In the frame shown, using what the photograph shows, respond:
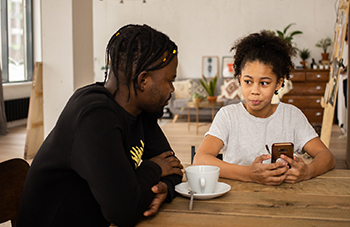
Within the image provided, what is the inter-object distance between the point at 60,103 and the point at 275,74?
2488 mm

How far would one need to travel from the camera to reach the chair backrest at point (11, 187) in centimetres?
98

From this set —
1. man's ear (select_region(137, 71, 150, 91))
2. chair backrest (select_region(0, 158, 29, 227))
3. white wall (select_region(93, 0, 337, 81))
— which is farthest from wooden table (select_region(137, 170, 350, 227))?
white wall (select_region(93, 0, 337, 81))

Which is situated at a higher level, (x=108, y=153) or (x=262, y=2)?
(x=262, y=2)

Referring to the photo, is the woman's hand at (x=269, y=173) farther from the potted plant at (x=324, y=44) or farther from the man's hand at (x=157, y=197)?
the potted plant at (x=324, y=44)

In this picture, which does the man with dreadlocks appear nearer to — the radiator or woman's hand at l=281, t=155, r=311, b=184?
woman's hand at l=281, t=155, r=311, b=184

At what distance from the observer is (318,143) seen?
1.47 metres

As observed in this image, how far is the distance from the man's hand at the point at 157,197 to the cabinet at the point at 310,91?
20.7 ft

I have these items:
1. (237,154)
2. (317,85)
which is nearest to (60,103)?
(237,154)

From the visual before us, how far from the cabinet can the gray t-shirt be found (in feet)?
18.2

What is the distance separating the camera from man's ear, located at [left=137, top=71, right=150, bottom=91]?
95 cm

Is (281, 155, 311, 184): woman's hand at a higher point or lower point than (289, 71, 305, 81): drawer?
lower

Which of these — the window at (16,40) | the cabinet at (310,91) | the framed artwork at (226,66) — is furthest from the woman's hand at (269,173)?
the framed artwork at (226,66)

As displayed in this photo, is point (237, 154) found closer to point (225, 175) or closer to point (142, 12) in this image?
point (225, 175)

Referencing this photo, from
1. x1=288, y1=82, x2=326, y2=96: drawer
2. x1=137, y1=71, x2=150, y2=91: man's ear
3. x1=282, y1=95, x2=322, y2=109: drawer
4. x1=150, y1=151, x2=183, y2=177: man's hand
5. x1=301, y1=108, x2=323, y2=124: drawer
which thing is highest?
x1=137, y1=71, x2=150, y2=91: man's ear
